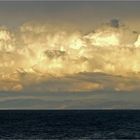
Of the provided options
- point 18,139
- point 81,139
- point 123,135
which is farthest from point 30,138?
point 123,135

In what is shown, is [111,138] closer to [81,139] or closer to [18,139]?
[81,139]

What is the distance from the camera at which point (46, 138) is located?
11125 centimetres

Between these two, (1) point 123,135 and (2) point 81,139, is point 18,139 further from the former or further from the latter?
(1) point 123,135

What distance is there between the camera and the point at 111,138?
111062 millimetres

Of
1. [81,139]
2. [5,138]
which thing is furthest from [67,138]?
[5,138]

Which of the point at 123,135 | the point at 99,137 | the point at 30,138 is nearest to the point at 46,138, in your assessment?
the point at 30,138

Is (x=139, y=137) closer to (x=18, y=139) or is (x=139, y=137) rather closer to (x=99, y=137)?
(x=99, y=137)

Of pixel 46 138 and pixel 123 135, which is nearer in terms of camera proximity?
pixel 46 138

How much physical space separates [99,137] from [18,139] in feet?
57.9

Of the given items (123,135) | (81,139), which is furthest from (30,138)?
(123,135)

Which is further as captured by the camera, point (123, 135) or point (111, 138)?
point (123, 135)

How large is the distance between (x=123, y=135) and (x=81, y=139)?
1515 cm

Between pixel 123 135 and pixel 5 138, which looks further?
pixel 123 135

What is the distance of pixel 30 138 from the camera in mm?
111250
